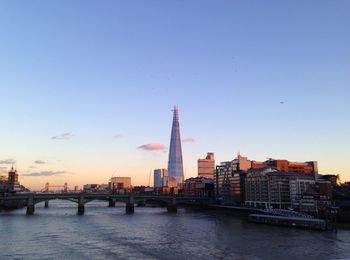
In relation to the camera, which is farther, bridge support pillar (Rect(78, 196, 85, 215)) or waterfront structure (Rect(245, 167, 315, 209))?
waterfront structure (Rect(245, 167, 315, 209))

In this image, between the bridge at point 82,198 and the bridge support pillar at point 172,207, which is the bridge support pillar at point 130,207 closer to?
the bridge at point 82,198

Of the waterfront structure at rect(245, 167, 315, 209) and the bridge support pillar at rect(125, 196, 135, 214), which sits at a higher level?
the waterfront structure at rect(245, 167, 315, 209)

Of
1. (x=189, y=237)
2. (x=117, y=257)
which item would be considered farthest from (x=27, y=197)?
(x=117, y=257)

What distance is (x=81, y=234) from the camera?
69875mm

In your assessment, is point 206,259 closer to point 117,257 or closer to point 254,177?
point 117,257

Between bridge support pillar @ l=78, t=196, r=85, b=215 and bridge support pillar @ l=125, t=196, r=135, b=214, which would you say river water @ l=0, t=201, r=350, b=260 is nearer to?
bridge support pillar @ l=78, t=196, r=85, b=215

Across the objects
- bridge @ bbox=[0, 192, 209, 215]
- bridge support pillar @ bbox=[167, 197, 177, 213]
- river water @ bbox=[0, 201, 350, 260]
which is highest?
bridge @ bbox=[0, 192, 209, 215]

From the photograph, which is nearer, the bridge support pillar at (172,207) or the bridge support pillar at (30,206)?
the bridge support pillar at (30,206)

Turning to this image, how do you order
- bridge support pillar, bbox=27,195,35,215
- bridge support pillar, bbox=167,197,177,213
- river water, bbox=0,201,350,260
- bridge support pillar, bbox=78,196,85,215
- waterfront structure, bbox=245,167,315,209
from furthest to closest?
bridge support pillar, bbox=167,197,177,213 < waterfront structure, bbox=245,167,315,209 < bridge support pillar, bbox=78,196,85,215 < bridge support pillar, bbox=27,195,35,215 < river water, bbox=0,201,350,260

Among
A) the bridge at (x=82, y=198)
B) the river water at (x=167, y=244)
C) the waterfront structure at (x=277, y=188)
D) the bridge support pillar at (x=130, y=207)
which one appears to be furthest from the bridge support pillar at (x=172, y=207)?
the river water at (x=167, y=244)

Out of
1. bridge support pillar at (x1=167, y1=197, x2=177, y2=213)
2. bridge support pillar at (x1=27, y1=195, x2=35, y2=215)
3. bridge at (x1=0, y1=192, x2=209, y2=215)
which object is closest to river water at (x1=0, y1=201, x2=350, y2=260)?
bridge support pillar at (x1=27, y1=195, x2=35, y2=215)

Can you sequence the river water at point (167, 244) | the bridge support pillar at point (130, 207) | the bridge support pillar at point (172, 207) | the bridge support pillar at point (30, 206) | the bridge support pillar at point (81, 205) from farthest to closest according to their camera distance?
the bridge support pillar at point (172, 207) < the bridge support pillar at point (130, 207) < the bridge support pillar at point (81, 205) < the bridge support pillar at point (30, 206) < the river water at point (167, 244)

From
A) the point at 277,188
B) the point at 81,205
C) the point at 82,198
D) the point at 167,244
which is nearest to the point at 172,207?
the point at 82,198

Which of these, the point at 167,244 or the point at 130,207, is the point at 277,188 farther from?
the point at 167,244
